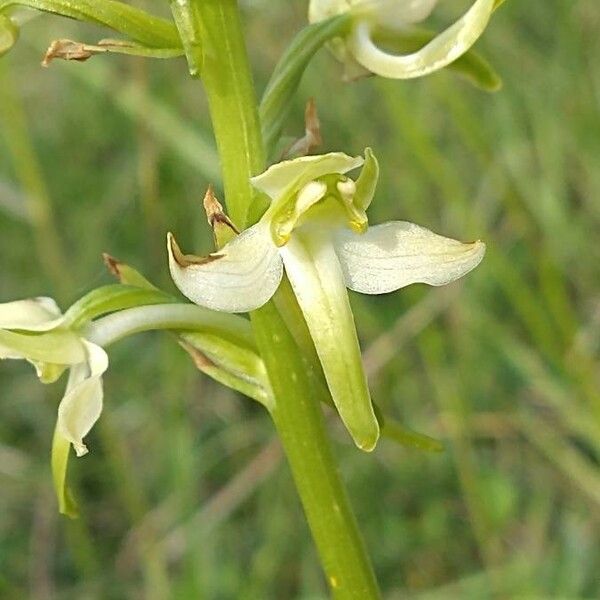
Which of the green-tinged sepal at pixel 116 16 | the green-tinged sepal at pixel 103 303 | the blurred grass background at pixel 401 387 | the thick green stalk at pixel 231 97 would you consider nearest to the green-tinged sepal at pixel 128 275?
the green-tinged sepal at pixel 103 303

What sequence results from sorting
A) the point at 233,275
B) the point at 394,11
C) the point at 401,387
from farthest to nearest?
the point at 401,387 < the point at 394,11 < the point at 233,275

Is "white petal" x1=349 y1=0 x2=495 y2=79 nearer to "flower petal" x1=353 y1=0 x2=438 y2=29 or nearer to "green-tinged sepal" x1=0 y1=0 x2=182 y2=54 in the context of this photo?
"flower petal" x1=353 y1=0 x2=438 y2=29

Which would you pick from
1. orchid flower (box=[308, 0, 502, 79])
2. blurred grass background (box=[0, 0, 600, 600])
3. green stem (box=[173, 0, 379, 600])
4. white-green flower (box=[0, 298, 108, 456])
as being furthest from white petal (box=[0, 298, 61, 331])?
blurred grass background (box=[0, 0, 600, 600])

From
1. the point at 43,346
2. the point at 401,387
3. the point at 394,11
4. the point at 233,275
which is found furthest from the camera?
the point at 401,387

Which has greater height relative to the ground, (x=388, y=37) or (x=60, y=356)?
(x=388, y=37)

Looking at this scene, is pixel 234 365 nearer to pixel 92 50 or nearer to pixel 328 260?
pixel 328 260

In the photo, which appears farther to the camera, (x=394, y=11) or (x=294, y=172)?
(x=394, y=11)

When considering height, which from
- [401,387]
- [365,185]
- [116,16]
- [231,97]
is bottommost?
[401,387]

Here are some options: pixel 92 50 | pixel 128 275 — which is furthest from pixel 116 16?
pixel 128 275
